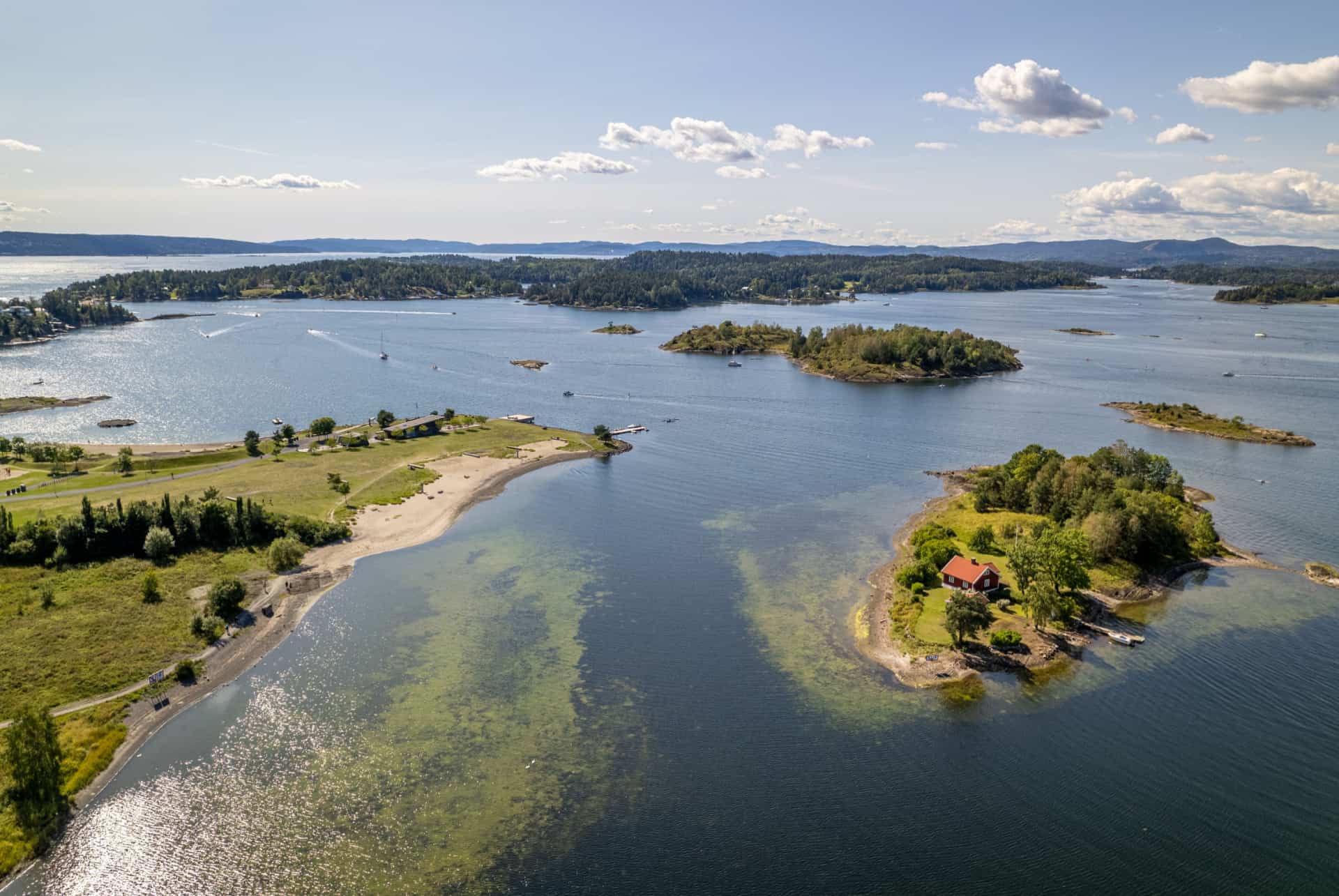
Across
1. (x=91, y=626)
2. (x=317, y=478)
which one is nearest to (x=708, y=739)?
(x=91, y=626)

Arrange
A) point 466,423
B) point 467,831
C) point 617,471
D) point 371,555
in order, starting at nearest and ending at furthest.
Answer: point 467,831, point 371,555, point 617,471, point 466,423

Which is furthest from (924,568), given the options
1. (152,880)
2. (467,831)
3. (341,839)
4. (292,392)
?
(292,392)

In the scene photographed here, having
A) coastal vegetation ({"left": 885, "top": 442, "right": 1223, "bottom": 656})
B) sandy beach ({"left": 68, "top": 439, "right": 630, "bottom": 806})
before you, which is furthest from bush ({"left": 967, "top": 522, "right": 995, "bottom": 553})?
sandy beach ({"left": 68, "top": 439, "right": 630, "bottom": 806})

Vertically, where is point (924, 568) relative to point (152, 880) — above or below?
above

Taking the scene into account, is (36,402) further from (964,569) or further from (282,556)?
(964,569)

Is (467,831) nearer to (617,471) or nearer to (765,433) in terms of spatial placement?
(617,471)

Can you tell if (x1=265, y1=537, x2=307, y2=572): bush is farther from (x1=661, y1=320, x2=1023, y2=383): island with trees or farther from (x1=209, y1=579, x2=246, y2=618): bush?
(x1=661, y1=320, x2=1023, y2=383): island with trees
